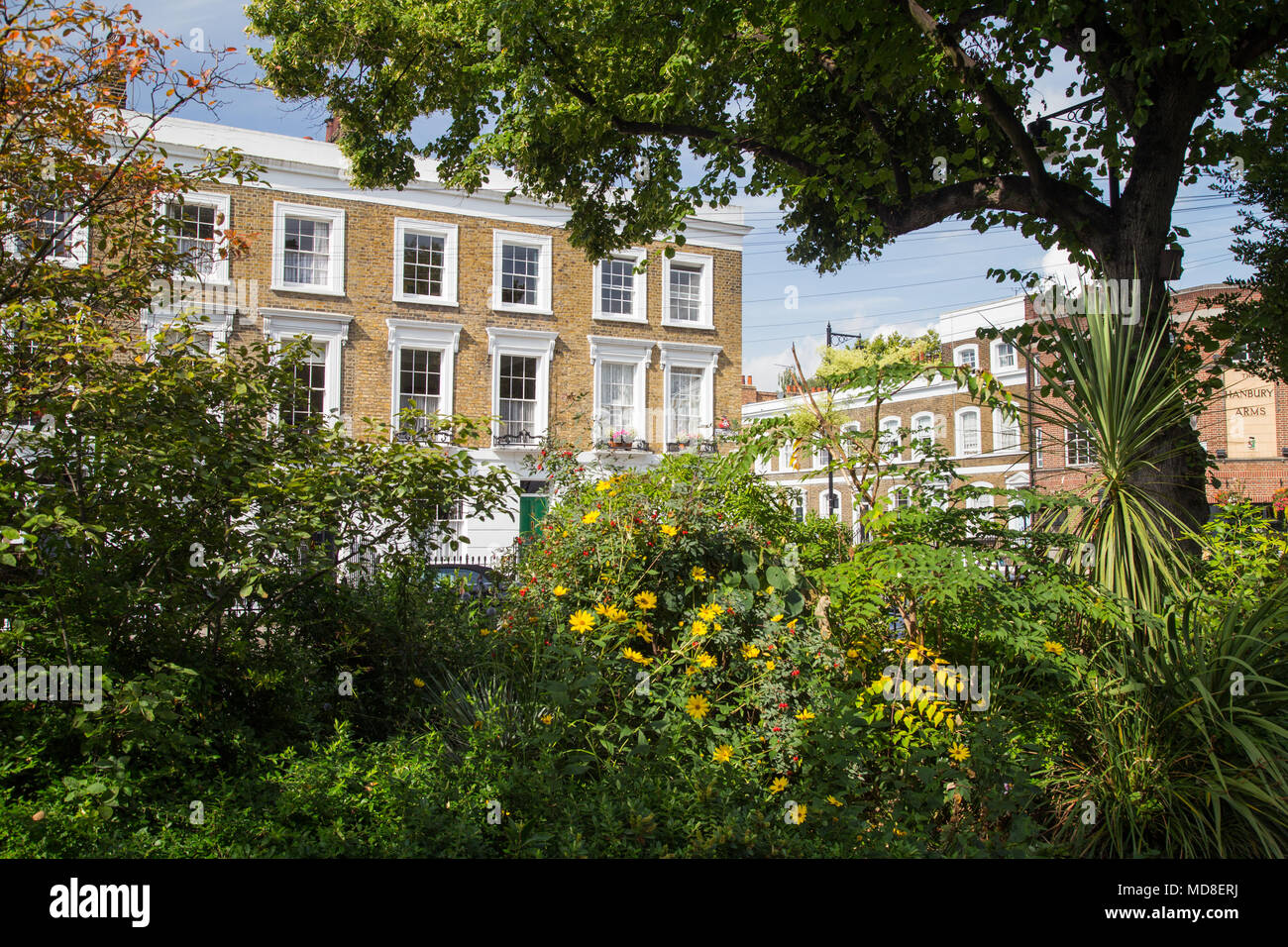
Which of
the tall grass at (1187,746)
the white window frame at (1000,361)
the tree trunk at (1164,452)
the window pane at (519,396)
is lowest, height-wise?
the tall grass at (1187,746)

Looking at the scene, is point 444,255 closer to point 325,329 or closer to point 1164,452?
point 325,329

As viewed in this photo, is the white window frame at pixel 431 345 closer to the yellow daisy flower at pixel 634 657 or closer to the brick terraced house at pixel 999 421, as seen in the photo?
the brick terraced house at pixel 999 421

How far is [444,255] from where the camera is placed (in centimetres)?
2298

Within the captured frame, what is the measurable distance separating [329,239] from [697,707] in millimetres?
20937

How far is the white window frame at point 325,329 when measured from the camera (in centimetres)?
2070

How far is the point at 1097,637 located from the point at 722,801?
9.21ft

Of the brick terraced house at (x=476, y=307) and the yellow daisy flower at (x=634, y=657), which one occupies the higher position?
the brick terraced house at (x=476, y=307)

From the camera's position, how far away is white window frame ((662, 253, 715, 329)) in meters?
25.5

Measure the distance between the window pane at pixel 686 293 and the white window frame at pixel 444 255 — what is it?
22.2 ft

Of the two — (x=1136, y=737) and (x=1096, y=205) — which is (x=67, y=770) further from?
(x=1096, y=205)

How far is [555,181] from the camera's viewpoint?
10766 millimetres

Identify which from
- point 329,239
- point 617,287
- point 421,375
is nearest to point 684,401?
point 617,287

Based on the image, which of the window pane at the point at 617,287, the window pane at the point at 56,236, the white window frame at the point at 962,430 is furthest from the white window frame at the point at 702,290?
the window pane at the point at 56,236
